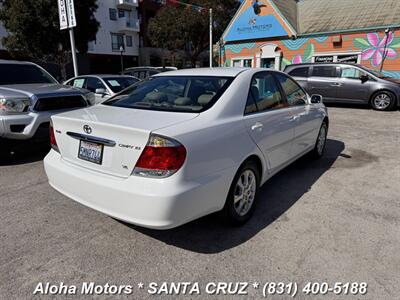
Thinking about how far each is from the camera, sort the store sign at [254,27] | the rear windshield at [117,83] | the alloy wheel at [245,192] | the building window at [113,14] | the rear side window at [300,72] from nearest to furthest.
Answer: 1. the alloy wheel at [245,192]
2. the rear windshield at [117,83]
3. the rear side window at [300,72]
4. the store sign at [254,27]
5. the building window at [113,14]

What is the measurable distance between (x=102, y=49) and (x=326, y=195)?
1395 inches

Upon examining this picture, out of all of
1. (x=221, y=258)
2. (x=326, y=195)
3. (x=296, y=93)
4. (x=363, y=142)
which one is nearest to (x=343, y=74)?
(x=363, y=142)

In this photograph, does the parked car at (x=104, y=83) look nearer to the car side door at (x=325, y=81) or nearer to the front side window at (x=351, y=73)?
the car side door at (x=325, y=81)

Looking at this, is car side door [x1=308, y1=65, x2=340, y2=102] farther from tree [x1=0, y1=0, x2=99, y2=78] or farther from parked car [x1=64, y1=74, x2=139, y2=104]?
tree [x1=0, y1=0, x2=99, y2=78]

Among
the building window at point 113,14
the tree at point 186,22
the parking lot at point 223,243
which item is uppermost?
the building window at point 113,14

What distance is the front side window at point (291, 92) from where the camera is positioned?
3.90 metres

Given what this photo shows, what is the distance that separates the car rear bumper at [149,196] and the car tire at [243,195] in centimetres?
15

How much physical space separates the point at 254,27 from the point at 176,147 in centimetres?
1955

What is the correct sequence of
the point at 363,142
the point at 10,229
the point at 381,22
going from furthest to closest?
the point at 381,22, the point at 363,142, the point at 10,229

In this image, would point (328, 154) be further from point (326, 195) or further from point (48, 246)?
point (48, 246)

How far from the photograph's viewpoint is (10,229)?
299 centimetres

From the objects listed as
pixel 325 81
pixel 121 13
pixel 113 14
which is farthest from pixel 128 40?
pixel 325 81

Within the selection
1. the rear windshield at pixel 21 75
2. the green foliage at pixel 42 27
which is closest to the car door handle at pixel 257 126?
the rear windshield at pixel 21 75

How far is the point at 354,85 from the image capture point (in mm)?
10867
